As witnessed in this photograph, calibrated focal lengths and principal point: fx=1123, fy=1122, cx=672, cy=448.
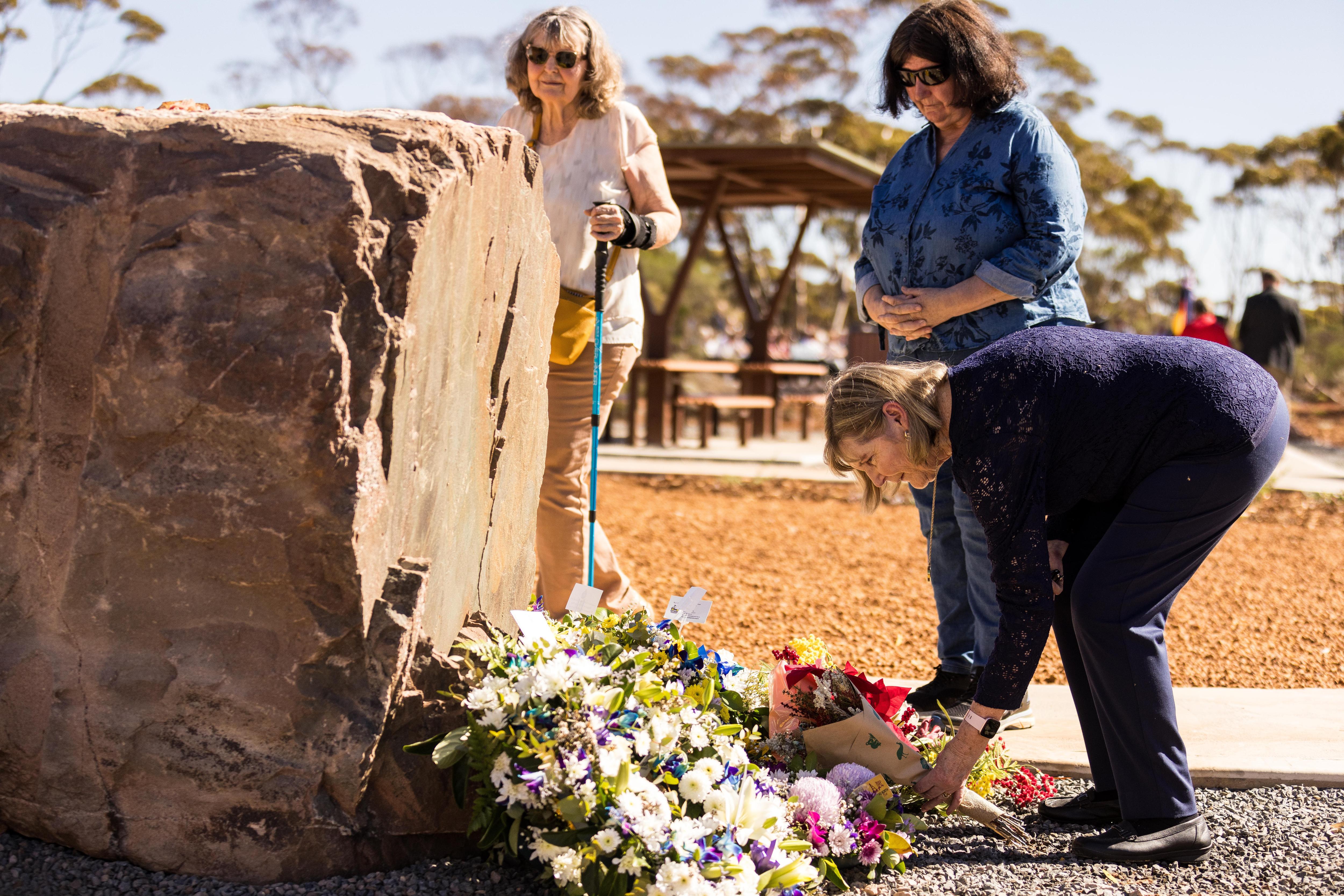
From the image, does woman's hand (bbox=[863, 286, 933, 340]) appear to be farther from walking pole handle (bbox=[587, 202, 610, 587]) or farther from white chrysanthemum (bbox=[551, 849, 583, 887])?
white chrysanthemum (bbox=[551, 849, 583, 887])

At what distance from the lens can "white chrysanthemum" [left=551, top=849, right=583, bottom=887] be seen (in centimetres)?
195

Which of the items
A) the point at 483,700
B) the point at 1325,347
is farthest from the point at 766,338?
the point at 1325,347

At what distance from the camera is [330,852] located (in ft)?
7.04

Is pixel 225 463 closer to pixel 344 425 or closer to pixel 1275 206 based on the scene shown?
pixel 344 425

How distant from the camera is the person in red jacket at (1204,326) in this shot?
10.8 m

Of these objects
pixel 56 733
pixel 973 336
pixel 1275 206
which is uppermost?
pixel 1275 206

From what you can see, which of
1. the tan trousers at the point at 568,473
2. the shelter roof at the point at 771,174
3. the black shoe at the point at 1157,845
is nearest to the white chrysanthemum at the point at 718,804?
the black shoe at the point at 1157,845

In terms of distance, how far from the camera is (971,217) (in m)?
2.83

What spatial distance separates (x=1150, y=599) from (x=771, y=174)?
9.72 m

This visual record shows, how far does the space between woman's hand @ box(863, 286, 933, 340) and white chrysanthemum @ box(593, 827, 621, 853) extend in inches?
61.7

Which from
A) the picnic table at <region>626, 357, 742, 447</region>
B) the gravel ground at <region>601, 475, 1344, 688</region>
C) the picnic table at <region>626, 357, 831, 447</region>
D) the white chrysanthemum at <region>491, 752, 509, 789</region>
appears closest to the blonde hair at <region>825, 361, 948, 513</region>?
the white chrysanthemum at <region>491, 752, 509, 789</region>

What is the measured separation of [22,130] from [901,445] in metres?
1.76

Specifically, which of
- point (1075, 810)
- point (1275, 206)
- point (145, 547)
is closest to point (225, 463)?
point (145, 547)

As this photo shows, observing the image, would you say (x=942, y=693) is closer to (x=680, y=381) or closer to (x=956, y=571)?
(x=956, y=571)
